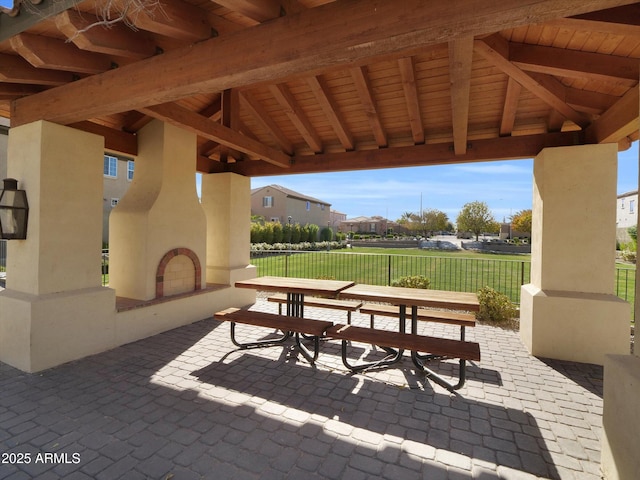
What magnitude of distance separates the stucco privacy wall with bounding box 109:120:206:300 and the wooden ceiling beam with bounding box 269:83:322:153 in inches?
79.3

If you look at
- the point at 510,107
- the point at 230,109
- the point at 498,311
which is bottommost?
the point at 498,311

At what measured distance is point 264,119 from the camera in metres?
5.98

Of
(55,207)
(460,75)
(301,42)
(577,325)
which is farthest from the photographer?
(577,325)

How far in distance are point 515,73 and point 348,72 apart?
223cm

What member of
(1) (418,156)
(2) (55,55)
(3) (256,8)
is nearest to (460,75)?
(3) (256,8)

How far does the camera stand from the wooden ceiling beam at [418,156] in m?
5.02

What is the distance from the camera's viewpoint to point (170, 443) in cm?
262

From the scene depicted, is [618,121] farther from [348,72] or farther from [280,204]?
[280,204]

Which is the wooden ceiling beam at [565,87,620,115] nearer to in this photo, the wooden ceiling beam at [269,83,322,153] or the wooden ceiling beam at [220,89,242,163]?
the wooden ceiling beam at [269,83,322,153]

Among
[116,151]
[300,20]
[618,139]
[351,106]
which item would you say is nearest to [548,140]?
[618,139]

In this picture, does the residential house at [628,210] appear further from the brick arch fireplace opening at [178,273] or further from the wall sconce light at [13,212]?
the wall sconce light at [13,212]

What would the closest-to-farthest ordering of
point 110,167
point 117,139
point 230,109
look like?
point 230,109, point 117,139, point 110,167

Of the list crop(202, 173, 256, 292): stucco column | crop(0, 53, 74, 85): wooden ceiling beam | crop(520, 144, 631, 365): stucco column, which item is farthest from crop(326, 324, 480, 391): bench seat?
crop(0, 53, 74, 85): wooden ceiling beam

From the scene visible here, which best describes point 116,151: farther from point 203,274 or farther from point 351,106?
point 351,106
